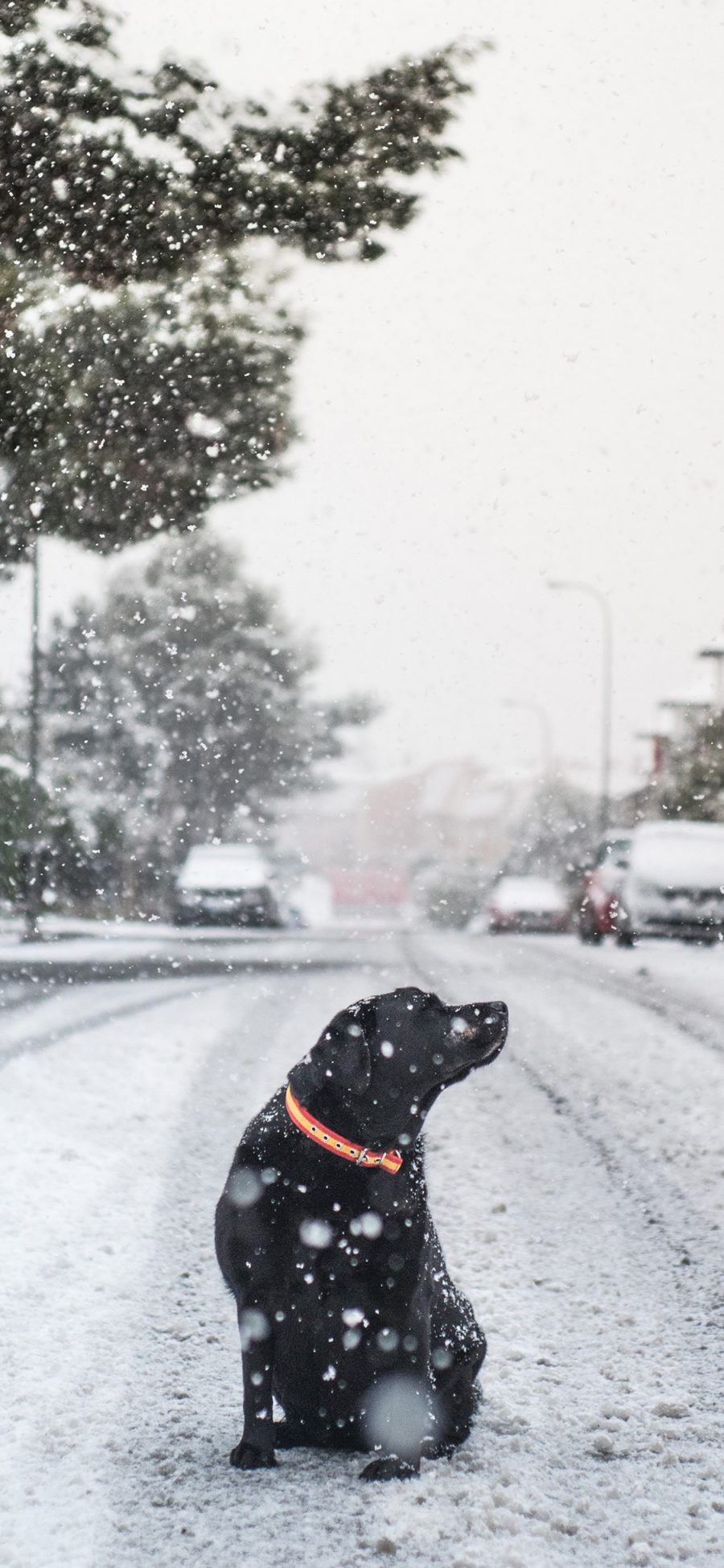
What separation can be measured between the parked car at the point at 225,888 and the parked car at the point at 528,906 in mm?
2070

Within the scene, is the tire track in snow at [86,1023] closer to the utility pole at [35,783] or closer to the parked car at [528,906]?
the utility pole at [35,783]

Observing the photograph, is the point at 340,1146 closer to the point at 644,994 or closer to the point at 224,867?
the point at 644,994

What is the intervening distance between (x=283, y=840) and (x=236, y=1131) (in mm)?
4254

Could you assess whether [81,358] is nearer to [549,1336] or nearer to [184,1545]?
[549,1336]

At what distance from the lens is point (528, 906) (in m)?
11.4

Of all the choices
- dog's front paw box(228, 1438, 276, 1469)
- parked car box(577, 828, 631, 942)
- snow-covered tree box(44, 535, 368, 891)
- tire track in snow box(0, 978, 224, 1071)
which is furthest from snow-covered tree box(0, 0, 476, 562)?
parked car box(577, 828, 631, 942)

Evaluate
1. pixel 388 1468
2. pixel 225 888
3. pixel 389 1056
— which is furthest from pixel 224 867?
pixel 389 1056

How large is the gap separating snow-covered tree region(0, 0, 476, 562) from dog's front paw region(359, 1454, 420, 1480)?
12.5 ft

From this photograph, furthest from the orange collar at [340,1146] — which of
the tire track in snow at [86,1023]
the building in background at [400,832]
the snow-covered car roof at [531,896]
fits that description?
the snow-covered car roof at [531,896]

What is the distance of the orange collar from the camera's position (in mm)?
2252

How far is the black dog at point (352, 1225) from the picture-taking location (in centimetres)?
223

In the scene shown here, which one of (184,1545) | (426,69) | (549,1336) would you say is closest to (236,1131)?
(549,1336)

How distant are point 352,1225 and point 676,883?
694 cm

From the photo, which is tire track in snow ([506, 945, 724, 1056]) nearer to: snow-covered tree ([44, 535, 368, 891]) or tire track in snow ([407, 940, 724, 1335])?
tire track in snow ([407, 940, 724, 1335])
